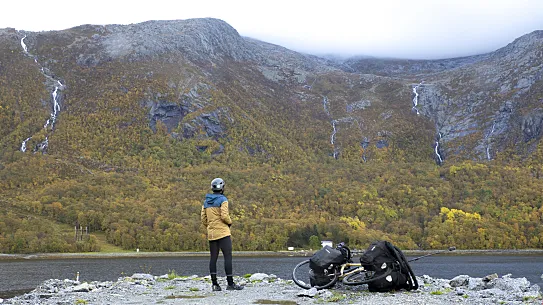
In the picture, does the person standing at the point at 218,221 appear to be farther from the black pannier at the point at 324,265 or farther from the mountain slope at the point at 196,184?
the mountain slope at the point at 196,184

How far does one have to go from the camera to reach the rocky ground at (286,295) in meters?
11.9

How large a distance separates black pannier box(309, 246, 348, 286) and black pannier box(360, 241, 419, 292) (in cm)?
87

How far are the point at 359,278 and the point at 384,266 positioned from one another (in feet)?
2.87

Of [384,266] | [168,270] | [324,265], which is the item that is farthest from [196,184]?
[384,266]

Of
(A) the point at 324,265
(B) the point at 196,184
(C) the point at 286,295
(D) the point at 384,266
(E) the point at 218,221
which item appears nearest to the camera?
(D) the point at 384,266

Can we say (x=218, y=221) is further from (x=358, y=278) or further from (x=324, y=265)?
(x=358, y=278)

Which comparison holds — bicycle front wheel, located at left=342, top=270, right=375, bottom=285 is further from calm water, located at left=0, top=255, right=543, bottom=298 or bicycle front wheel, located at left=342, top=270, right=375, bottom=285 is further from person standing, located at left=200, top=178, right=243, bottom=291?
calm water, located at left=0, top=255, right=543, bottom=298

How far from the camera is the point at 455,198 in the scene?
15925cm

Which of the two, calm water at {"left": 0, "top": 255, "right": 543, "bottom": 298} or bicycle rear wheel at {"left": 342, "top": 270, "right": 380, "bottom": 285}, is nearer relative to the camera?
bicycle rear wheel at {"left": 342, "top": 270, "right": 380, "bottom": 285}

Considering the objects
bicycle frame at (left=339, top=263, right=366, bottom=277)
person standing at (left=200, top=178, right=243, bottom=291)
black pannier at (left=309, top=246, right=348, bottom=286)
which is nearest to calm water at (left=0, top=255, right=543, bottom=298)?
person standing at (left=200, top=178, right=243, bottom=291)

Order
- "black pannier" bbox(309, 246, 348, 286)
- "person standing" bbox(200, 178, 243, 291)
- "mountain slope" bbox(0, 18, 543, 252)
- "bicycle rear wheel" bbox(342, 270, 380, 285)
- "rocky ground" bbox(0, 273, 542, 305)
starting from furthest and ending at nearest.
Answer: "mountain slope" bbox(0, 18, 543, 252) → "black pannier" bbox(309, 246, 348, 286) → "person standing" bbox(200, 178, 243, 291) → "bicycle rear wheel" bbox(342, 270, 380, 285) → "rocky ground" bbox(0, 273, 542, 305)

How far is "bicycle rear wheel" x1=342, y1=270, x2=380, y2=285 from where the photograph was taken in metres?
13.0

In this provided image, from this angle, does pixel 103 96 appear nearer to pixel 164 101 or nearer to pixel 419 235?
pixel 164 101

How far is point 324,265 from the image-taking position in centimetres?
1370
